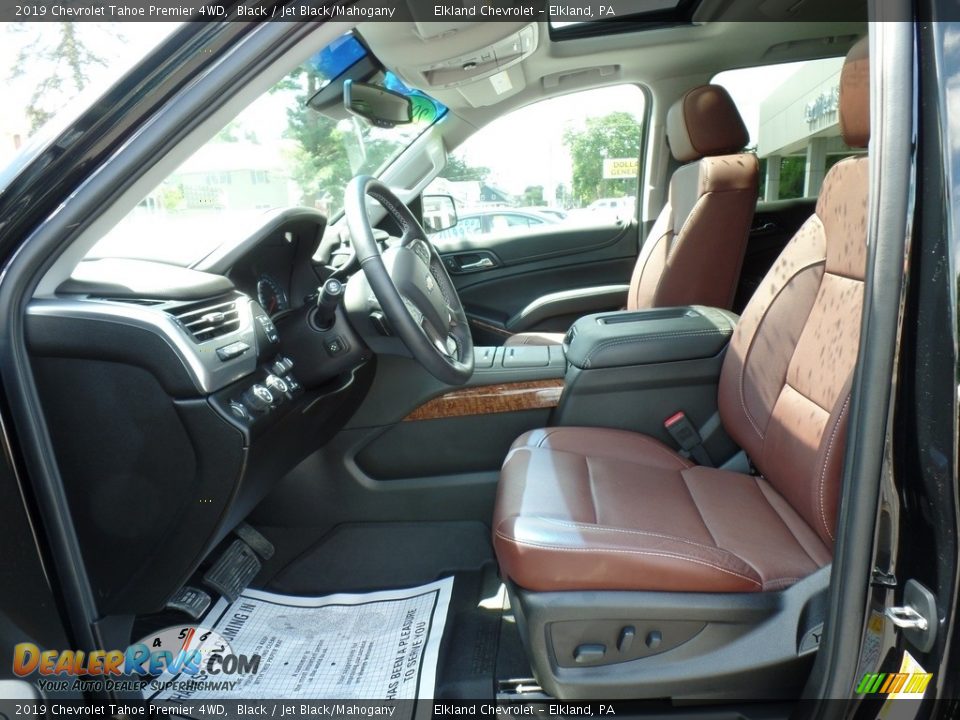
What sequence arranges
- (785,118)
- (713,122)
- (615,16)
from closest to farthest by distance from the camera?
1. (713,122)
2. (615,16)
3. (785,118)

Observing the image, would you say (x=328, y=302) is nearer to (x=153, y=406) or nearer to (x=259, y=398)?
(x=259, y=398)

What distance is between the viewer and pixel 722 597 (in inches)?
41.4

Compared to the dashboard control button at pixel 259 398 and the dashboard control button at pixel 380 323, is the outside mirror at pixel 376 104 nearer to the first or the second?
the dashboard control button at pixel 380 323

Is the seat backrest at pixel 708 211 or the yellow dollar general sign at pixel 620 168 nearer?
the seat backrest at pixel 708 211

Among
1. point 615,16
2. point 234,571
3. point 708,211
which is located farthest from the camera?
point 615,16

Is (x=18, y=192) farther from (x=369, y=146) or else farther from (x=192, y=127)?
(x=369, y=146)

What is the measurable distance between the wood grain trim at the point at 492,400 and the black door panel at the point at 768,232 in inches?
56.9

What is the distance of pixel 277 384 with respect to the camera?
52.1 inches

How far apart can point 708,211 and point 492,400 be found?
41.1 inches

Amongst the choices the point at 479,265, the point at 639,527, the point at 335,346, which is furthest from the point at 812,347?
the point at 479,265

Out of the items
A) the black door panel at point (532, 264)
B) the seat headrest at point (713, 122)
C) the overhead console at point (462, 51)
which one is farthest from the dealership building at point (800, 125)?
the overhead console at point (462, 51)

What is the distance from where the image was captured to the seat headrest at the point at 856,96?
111 centimetres

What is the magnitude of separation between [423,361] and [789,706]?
0.85m

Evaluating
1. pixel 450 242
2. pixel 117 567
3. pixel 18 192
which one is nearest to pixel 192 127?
pixel 18 192
